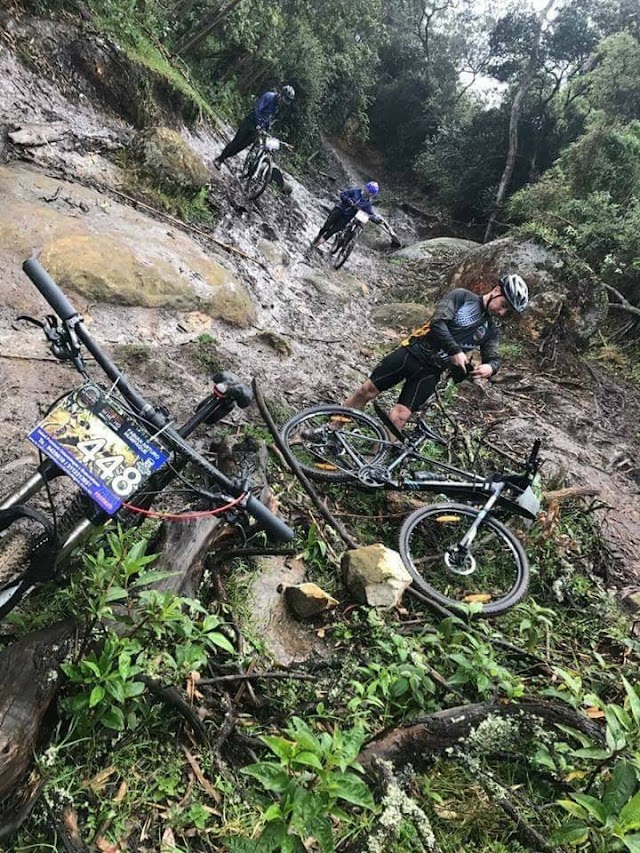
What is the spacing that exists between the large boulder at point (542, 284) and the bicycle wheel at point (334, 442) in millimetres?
6569

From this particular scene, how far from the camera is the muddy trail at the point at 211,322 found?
547 centimetres

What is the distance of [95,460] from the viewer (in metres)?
2.15

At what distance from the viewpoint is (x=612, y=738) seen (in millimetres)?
2303

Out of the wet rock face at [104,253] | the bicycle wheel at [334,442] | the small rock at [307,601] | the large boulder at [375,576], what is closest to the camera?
the small rock at [307,601]

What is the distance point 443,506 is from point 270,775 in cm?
316

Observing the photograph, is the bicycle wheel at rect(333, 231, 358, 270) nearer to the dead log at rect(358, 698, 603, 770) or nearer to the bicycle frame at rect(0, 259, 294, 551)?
the bicycle frame at rect(0, 259, 294, 551)

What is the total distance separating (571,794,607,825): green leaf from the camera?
1.92 metres

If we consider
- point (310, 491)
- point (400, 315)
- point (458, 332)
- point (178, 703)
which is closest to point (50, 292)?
point (178, 703)

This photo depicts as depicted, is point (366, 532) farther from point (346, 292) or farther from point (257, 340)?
point (346, 292)

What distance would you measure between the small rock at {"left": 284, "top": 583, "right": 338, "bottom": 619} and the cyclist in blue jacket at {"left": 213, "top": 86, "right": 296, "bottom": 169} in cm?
1089

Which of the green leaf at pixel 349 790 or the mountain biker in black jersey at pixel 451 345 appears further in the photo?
the mountain biker in black jersey at pixel 451 345

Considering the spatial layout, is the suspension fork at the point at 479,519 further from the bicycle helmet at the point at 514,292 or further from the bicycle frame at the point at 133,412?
the bicycle frame at the point at 133,412

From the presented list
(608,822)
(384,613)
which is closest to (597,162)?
(384,613)

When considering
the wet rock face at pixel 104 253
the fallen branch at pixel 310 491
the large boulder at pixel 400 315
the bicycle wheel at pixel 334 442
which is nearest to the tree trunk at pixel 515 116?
the large boulder at pixel 400 315
